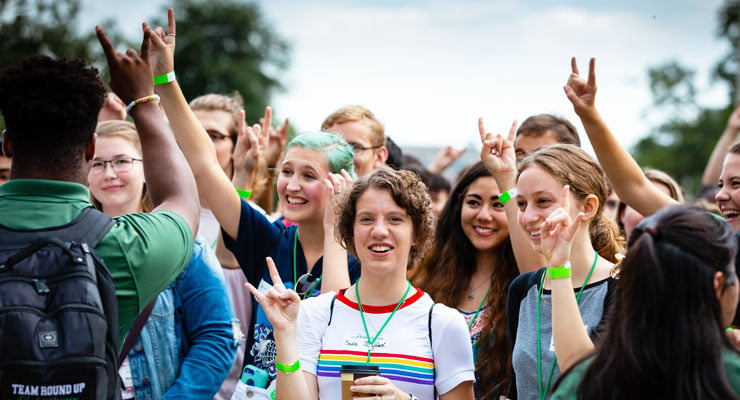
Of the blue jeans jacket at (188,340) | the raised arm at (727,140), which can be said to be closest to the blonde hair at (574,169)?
the blue jeans jacket at (188,340)

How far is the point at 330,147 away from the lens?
4297mm

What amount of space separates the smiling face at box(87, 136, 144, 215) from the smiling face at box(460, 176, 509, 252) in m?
1.80

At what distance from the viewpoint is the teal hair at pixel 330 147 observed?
167 inches

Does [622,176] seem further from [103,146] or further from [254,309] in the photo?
[103,146]

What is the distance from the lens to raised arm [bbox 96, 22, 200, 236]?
2736mm

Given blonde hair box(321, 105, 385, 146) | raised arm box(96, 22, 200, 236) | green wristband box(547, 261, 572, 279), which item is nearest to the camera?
raised arm box(96, 22, 200, 236)

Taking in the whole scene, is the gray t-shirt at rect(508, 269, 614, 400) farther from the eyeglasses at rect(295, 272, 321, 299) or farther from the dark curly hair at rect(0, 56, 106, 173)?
the dark curly hair at rect(0, 56, 106, 173)

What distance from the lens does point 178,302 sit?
137 inches

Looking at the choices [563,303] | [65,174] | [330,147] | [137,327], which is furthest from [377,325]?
[65,174]

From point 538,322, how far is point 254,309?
140 cm

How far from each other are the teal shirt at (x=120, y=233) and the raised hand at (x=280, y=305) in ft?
2.01

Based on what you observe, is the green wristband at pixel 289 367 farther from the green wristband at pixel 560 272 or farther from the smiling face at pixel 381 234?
the green wristband at pixel 560 272

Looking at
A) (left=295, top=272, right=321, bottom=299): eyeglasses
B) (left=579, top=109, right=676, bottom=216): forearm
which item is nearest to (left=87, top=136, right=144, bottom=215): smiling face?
(left=295, top=272, right=321, bottom=299): eyeglasses

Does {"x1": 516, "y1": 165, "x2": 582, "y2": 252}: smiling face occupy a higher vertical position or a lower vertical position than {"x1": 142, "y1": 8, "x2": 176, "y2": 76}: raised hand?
lower
